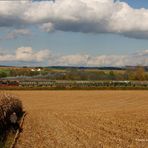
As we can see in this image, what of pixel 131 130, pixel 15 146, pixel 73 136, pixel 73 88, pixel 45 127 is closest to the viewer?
pixel 15 146

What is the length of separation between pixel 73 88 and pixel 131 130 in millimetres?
63149

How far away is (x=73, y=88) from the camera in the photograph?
88.4 metres

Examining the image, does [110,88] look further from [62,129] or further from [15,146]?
[15,146]

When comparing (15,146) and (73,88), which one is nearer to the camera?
(15,146)

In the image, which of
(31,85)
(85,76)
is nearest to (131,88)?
(31,85)

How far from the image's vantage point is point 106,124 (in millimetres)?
28953

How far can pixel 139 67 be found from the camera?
166625 millimetres

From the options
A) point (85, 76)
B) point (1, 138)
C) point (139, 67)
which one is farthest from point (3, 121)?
point (139, 67)

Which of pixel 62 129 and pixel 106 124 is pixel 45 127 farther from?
pixel 106 124

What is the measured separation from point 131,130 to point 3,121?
708cm

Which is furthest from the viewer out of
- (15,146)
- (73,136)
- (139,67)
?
(139,67)

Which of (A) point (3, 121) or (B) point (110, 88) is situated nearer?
(A) point (3, 121)

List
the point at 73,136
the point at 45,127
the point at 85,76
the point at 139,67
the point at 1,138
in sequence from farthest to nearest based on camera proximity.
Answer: the point at 139,67 → the point at 85,76 → the point at 45,127 → the point at 73,136 → the point at 1,138

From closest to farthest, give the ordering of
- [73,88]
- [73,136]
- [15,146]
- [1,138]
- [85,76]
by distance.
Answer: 1. [15,146]
2. [1,138]
3. [73,136]
4. [73,88]
5. [85,76]
